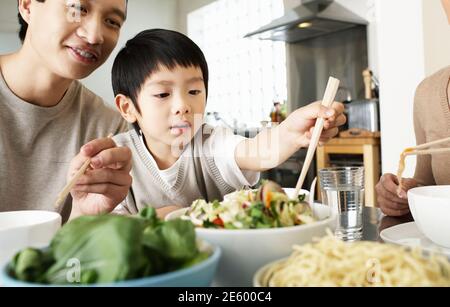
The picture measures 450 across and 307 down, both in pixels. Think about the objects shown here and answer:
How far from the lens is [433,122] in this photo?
0.79 meters

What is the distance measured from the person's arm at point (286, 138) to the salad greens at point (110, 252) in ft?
0.84

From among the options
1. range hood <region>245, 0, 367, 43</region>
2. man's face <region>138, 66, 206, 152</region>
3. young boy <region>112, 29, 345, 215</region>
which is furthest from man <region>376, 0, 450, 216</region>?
range hood <region>245, 0, 367, 43</region>

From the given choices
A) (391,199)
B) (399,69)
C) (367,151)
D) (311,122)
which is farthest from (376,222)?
(367,151)

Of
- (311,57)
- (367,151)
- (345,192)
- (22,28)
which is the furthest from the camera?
(311,57)

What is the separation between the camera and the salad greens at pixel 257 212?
260mm

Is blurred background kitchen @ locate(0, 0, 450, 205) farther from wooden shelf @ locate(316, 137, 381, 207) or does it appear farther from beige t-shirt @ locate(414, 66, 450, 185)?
beige t-shirt @ locate(414, 66, 450, 185)

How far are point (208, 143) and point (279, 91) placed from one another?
0.22 meters

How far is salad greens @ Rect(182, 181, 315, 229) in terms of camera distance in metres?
0.26

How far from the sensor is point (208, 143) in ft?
2.86

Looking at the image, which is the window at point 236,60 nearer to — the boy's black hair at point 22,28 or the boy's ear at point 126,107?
the boy's ear at point 126,107

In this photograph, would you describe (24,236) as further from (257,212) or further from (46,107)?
(46,107)

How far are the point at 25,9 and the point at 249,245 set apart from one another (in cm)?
74
